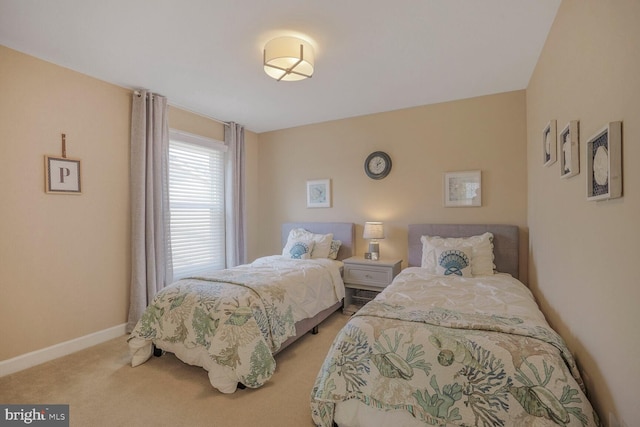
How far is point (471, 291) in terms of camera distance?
2344mm

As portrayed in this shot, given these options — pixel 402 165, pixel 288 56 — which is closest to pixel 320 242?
pixel 402 165

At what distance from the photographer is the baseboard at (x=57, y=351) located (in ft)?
7.76

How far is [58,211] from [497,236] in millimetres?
4326

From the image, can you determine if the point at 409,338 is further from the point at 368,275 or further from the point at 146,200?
the point at 146,200

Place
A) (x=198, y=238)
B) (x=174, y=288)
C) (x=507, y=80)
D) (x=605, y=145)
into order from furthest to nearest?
(x=198, y=238) < (x=507, y=80) < (x=174, y=288) < (x=605, y=145)

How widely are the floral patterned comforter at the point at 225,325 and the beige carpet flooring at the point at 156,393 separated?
116mm

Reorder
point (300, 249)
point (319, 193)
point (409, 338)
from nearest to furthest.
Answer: point (409, 338) < point (300, 249) < point (319, 193)

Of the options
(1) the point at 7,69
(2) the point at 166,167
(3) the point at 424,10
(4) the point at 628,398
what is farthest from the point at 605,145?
(1) the point at 7,69

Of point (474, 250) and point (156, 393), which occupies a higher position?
point (474, 250)

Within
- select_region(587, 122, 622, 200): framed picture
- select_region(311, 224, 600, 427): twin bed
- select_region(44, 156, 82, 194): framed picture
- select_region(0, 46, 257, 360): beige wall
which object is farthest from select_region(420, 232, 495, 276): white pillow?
select_region(44, 156, 82, 194): framed picture

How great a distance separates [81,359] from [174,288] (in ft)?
3.48

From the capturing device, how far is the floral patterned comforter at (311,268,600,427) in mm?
1313

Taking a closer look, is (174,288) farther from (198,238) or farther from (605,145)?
(605,145)

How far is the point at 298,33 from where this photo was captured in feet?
7.30
